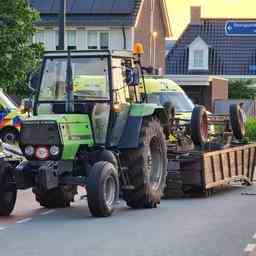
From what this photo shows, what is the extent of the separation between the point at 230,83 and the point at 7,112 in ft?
106

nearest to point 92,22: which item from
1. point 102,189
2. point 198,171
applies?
point 198,171

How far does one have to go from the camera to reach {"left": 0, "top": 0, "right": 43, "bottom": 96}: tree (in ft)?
70.7

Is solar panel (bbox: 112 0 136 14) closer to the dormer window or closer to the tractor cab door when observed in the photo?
the dormer window

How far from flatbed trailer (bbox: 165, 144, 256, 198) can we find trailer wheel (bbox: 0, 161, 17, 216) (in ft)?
12.2

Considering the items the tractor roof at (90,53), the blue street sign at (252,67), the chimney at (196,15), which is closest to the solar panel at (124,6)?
the chimney at (196,15)

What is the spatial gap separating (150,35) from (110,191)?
136ft

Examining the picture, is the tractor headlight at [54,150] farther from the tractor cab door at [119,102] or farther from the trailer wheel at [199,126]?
the trailer wheel at [199,126]

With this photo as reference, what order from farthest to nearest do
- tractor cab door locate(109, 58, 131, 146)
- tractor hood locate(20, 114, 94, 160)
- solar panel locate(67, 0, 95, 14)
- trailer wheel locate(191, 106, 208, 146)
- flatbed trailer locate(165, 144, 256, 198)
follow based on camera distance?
solar panel locate(67, 0, 95, 14) < trailer wheel locate(191, 106, 208, 146) < flatbed trailer locate(165, 144, 256, 198) < tractor cab door locate(109, 58, 131, 146) < tractor hood locate(20, 114, 94, 160)

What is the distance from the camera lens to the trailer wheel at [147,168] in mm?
14484

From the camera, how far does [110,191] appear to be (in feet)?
44.8

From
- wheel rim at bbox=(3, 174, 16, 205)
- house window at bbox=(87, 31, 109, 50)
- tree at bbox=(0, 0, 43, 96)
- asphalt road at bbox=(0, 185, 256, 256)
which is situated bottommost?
asphalt road at bbox=(0, 185, 256, 256)

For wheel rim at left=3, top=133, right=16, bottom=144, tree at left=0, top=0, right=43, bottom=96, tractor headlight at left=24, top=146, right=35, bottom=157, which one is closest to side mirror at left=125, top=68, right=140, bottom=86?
tractor headlight at left=24, top=146, right=35, bottom=157

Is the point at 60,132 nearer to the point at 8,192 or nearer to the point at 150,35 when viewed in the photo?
the point at 8,192

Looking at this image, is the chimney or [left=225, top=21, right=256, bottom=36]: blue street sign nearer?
[left=225, top=21, right=256, bottom=36]: blue street sign
